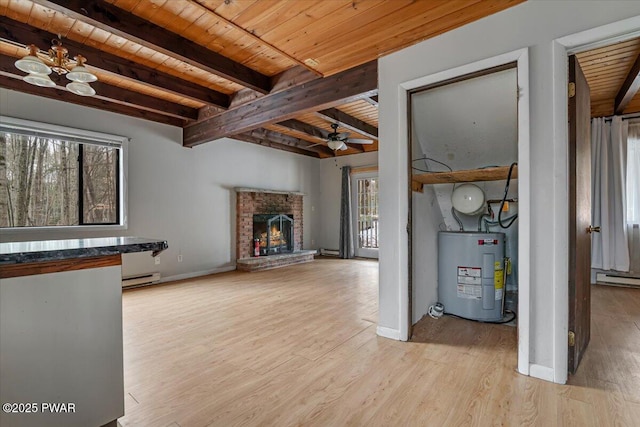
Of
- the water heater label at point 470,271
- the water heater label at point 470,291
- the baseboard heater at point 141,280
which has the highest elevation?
the water heater label at point 470,271

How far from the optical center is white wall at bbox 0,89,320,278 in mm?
3873

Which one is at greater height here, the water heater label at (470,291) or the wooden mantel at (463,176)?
the wooden mantel at (463,176)

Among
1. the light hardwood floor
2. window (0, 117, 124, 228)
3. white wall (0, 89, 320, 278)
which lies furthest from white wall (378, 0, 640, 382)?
window (0, 117, 124, 228)

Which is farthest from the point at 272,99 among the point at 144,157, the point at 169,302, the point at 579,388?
the point at 579,388

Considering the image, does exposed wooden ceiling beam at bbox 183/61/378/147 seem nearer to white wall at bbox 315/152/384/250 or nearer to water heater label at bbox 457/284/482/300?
water heater label at bbox 457/284/482/300

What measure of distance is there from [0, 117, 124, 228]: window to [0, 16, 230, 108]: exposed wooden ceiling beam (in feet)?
4.64

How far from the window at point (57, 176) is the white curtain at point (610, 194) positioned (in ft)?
23.0

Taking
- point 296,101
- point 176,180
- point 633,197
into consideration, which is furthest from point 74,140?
point 633,197

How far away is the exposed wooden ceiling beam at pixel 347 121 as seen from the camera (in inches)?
181

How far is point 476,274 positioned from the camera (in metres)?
2.88

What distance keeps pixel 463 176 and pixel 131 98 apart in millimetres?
4142

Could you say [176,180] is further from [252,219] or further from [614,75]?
[614,75]

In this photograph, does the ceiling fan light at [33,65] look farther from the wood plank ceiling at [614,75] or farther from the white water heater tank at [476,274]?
the wood plank ceiling at [614,75]

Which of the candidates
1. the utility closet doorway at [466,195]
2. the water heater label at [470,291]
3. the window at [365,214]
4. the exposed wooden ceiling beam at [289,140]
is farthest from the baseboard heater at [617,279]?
the exposed wooden ceiling beam at [289,140]
